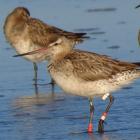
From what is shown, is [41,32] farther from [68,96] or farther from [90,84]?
[90,84]

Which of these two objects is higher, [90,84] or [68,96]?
[90,84]

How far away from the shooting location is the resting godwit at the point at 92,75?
10.2m

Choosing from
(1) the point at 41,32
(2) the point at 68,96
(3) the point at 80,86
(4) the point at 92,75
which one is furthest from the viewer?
(1) the point at 41,32

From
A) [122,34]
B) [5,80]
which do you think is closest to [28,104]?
[5,80]

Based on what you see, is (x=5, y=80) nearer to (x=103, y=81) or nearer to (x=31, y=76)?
(x=31, y=76)

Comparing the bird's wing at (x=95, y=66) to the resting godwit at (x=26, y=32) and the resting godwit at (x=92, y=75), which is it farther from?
the resting godwit at (x=26, y=32)

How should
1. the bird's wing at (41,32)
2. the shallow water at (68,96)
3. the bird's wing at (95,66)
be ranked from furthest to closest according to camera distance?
the bird's wing at (41,32)
the bird's wing at (95,66)
the shallow water at (68,96)

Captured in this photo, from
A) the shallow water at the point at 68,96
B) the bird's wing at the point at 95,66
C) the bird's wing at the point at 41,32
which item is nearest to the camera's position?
the shallow water at the point at 68,96

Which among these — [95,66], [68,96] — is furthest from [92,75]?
[68,96]

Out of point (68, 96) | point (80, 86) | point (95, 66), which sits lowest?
point (68, 96)

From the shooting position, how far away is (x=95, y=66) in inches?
408

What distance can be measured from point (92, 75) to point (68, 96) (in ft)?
6.56

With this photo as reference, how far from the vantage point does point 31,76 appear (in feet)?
44.8

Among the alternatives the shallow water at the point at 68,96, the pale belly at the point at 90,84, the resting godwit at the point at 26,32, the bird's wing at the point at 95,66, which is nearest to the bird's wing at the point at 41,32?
the resting godwit at the point at 26,32
